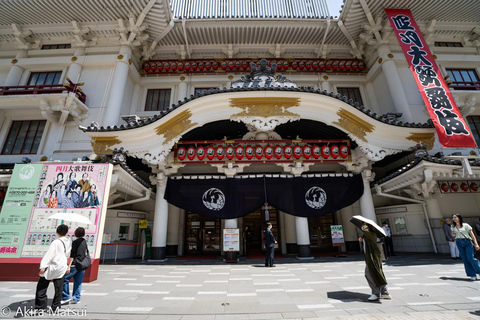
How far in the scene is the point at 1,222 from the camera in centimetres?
609

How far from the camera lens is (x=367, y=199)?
33.7ft

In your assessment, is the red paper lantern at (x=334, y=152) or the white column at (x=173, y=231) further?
the white column at (x=173, y=231)

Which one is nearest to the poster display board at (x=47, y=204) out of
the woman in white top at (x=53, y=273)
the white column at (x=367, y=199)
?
the woman in white top at (x=53, y=273)

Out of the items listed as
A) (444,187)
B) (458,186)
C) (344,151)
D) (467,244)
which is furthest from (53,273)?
(458,186)

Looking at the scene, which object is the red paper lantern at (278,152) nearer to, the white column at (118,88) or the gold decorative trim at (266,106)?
the gold decorative trim at (266,106)

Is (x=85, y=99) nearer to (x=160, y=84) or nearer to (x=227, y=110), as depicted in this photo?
(x=160, y=84)

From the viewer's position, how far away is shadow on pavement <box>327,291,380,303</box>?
13.6 feet

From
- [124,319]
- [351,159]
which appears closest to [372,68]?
[351,159]

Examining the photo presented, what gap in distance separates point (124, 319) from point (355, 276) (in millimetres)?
5821

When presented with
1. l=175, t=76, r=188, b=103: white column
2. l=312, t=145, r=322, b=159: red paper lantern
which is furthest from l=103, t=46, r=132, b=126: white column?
l=312, t=145, r=322, b=159: red paper lantern

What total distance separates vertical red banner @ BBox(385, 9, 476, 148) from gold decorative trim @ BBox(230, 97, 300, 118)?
21.4 feet

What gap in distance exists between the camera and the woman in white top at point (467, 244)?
5273 millimetres

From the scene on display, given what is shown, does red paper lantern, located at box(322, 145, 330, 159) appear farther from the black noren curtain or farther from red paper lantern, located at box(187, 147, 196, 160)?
red paper lantern, located at box(187, 147, 196, 160)

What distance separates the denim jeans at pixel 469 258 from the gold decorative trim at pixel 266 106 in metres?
6.77
